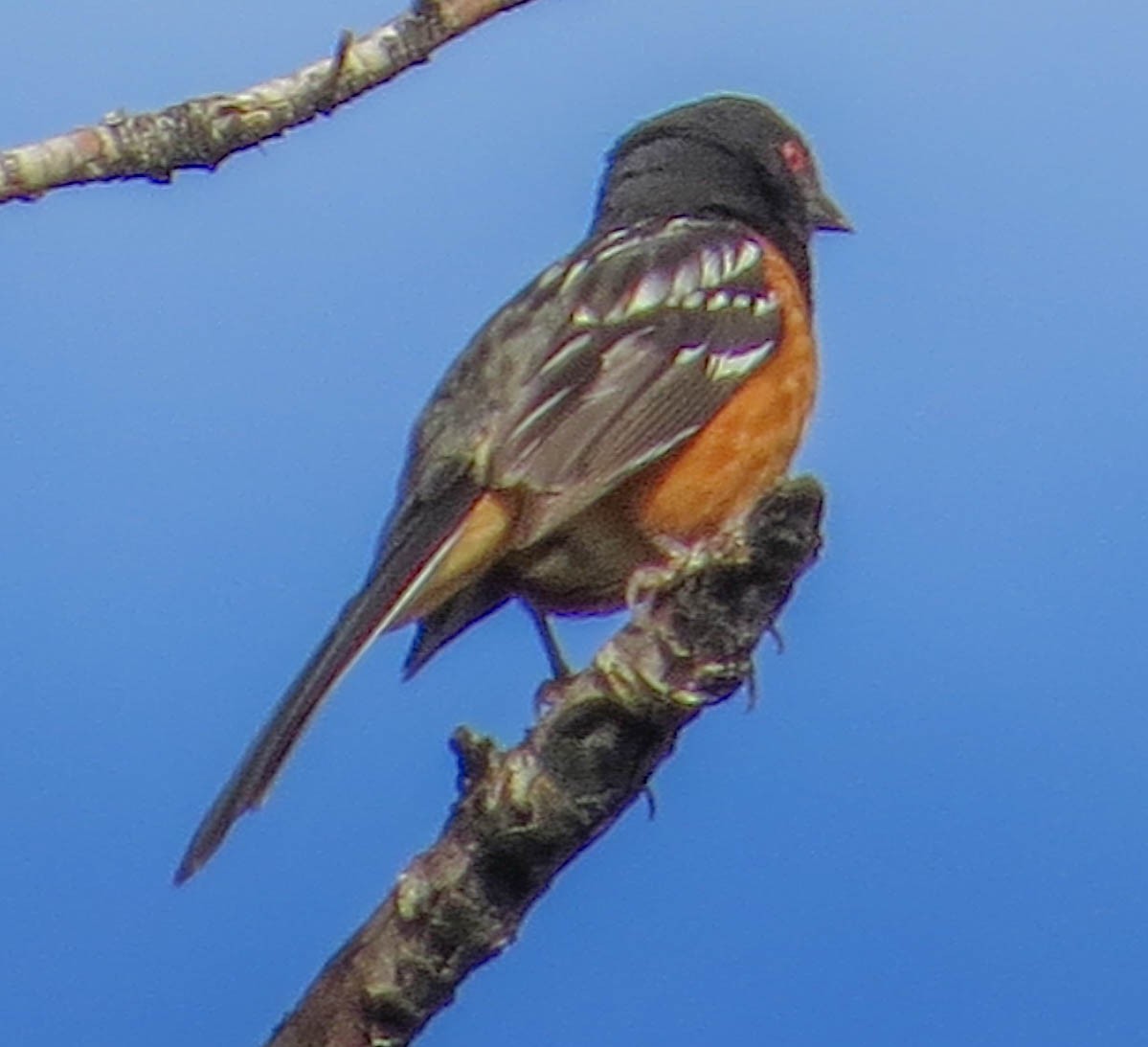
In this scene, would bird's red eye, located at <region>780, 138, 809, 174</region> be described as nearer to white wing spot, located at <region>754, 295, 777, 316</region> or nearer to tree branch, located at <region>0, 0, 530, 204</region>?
white wing spot, located at <region>754, 295, 777, 316</region>

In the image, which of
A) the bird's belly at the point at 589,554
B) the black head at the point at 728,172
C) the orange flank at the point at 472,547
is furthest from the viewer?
the black head at the point at 728,172

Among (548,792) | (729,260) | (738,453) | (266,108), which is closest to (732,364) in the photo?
(738,453)

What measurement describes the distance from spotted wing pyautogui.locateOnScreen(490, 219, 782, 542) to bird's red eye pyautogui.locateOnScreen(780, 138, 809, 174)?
0.87ft

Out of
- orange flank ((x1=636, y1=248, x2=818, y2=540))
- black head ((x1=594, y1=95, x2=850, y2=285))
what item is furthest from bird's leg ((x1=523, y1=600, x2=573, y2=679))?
black head ((x1=594, y1=95, x2=850, y2=285))

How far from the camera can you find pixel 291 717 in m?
1.51

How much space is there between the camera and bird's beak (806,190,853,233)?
2.43 metres

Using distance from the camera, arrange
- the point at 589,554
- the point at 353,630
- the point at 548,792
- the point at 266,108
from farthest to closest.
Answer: the point at 589,554 → the point at 353,630 → the point at 266,108 → the point at 548,792

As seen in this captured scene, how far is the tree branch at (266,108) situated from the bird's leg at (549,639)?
664mm

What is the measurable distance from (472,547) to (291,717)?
12.8 inches

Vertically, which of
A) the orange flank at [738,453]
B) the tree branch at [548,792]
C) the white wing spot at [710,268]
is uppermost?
the white wing spot at [710,268]

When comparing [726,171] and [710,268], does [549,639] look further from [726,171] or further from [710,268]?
[726,171]

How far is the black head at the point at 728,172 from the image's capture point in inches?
93.3

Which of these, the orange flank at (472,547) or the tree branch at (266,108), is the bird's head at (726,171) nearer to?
the orange flank at (472,547)

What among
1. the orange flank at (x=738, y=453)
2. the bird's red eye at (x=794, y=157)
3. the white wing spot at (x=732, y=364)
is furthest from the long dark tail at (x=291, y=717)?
the bird's red eye at (x=794, y=157)
